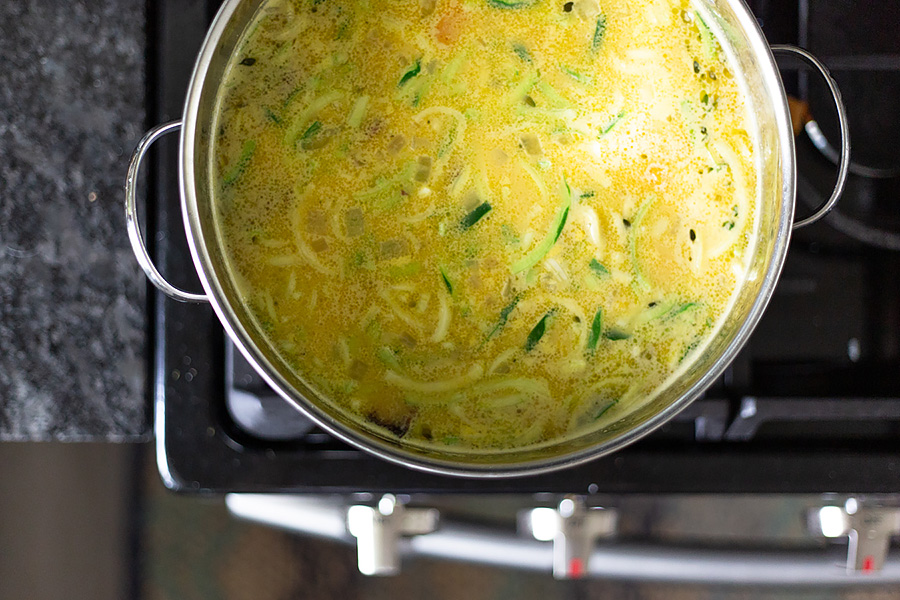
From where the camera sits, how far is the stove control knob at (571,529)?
761 mm

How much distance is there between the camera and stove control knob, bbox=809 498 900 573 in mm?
767

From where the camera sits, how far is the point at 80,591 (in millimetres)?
980

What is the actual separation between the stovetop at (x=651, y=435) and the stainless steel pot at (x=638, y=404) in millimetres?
82

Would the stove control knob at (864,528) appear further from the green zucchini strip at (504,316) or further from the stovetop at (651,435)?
the green zucchini strip at (504,316)

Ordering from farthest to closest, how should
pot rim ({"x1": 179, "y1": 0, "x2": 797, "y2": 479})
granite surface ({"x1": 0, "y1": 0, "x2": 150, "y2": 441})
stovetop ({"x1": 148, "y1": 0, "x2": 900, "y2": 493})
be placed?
granite surface ({"x1": 0, "y1": 0, "x2": 150, "y2": 441}) < stovetop ({"x1": 148, "y1": 0, "x2": 900, "y2": 493}) < pot rim ({"x1": 179, "y1": 0, "x2": 797, "y2": 479})

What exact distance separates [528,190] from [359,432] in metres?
0.24

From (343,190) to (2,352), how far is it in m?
0.48

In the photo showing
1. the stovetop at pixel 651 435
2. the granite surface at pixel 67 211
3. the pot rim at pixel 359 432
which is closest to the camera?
the pot rim at pixel 359 432

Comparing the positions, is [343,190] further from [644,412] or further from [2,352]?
[2,352]

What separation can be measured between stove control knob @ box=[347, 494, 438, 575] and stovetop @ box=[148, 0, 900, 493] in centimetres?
7

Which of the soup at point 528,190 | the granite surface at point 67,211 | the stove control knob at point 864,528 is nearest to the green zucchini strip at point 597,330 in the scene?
the soup at point 528,190

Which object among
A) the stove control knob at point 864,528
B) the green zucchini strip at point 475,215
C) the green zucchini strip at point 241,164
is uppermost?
the green zucchini strip at point 241,164

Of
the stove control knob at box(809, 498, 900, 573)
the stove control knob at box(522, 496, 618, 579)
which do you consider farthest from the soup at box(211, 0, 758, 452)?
the stove control knob at box(809, 498, 900, 573)

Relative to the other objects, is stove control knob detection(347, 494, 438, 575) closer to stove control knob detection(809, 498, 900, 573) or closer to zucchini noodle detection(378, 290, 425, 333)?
zucchini noodle detection(378, 290, 425, 333)
